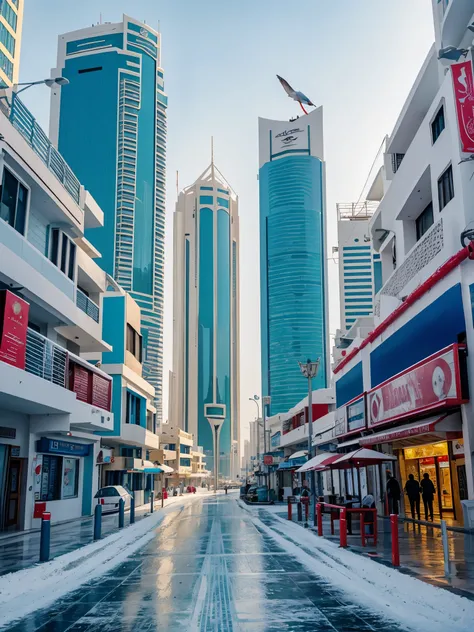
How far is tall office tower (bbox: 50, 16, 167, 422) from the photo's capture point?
184875 mm

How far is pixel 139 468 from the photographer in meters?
46.2

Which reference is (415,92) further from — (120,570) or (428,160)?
(120,570)

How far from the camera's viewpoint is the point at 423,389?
696 inches

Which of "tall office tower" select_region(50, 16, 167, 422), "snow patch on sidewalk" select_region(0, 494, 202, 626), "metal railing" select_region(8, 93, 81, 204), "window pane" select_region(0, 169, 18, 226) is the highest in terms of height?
"tall office tower" select_region(50, 16, 167, 422)

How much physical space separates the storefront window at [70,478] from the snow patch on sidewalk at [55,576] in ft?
36.0

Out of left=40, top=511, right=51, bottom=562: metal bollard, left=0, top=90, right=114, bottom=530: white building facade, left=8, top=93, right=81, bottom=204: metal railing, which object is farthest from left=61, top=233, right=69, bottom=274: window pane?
left=40, top=511, right=51, bottom=562: metal bollard

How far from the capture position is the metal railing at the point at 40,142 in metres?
20.2

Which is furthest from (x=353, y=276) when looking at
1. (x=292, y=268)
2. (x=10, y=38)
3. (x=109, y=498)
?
(x=109, y=498)

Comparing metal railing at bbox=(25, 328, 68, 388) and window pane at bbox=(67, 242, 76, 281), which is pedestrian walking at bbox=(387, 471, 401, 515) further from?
window pane at bbox=(67, 242, 76, 281)

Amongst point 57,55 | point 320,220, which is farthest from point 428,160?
point 57,55

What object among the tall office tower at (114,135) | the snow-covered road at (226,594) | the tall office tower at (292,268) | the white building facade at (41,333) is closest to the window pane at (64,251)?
the white building facade at (41,333)

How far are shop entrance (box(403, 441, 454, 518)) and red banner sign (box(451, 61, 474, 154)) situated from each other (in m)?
9.77

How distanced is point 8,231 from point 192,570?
36.6ft

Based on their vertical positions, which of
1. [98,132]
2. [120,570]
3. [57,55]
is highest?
[57,55]
